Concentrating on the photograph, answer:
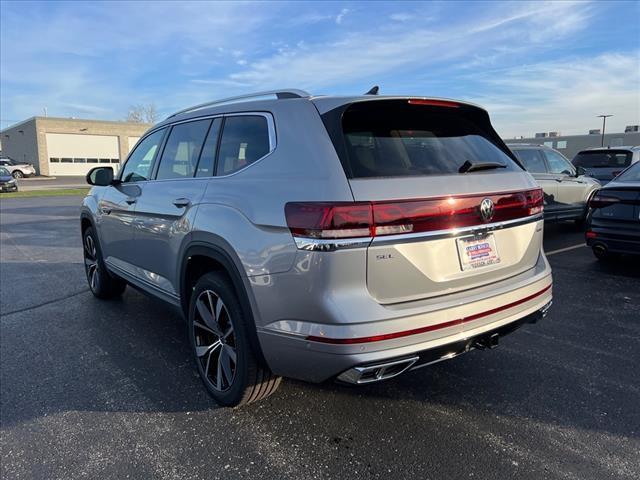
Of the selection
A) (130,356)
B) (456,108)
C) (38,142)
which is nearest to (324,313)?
(456,108)

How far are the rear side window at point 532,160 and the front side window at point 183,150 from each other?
684 cm

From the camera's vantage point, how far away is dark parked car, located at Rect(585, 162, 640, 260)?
565cm

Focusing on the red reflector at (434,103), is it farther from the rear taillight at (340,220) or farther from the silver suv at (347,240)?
the rear taillight at (340,220)

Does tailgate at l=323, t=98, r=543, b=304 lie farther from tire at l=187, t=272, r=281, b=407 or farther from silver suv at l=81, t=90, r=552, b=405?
tire at l=187, t=272, r=281, b=407

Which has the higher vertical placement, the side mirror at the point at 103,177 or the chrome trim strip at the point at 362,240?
the side mirror at the point at 103,177

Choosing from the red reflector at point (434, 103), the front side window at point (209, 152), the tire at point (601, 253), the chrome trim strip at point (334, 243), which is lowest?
the tire at point (601, 253)

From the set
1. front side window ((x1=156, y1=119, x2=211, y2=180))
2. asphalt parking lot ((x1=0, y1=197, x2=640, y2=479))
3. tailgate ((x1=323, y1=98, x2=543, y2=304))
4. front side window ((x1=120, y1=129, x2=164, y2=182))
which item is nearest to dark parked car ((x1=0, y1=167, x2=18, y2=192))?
asphalt parking lot ((x1=0, y1=197, x2=640, y2=479))

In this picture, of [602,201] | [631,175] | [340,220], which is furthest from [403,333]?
[631,175]

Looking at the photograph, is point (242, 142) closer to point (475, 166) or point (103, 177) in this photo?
point (475, 166)

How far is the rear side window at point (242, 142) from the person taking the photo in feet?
9.14

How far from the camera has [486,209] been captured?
260cm

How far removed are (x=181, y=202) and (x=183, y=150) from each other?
1.94 ft

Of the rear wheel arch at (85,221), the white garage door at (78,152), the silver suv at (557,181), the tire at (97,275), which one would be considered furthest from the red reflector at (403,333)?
the white garage door at (78,152)

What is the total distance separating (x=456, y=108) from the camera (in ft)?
9.90
